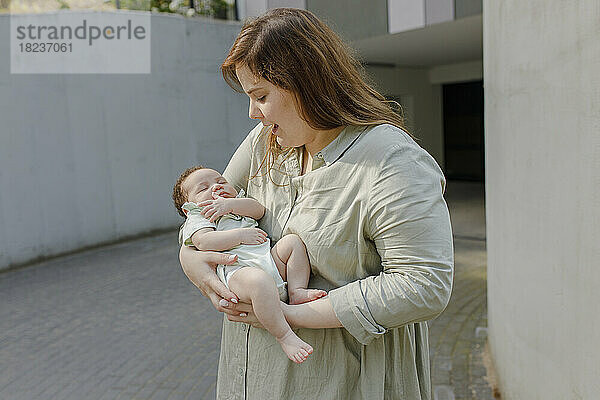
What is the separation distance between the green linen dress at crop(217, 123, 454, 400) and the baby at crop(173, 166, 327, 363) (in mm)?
45

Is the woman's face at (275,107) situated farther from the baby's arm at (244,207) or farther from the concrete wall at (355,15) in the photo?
the concrete wall at (355,15)

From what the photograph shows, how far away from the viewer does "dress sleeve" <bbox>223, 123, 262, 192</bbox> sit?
6.72 ft

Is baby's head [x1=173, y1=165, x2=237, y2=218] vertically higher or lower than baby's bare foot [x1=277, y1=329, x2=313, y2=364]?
higher

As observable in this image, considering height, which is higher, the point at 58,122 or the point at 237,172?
the point at 58,122

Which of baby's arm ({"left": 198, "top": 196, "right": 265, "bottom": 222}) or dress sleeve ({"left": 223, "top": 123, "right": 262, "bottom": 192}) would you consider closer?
baby's arm ({"left": 198, "top": 196, "right": 265, "bottom": 222})

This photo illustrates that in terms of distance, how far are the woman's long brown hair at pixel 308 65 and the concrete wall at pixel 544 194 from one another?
103 centimetres

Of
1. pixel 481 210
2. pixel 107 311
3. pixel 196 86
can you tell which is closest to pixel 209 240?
pixel 107 311

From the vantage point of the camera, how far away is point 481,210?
12383 mm

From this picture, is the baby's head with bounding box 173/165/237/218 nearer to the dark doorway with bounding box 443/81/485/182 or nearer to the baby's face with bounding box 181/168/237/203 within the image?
the baby's face with bounding box 181/168/237/203

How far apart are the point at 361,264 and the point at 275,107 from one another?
0.46 m

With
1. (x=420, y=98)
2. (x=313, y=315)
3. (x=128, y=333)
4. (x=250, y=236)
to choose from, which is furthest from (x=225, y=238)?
(x=420, y=98)

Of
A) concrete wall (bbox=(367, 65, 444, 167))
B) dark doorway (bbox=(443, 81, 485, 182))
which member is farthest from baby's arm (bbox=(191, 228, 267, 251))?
dark doorway (bbox=(443, 81, 485, 182))

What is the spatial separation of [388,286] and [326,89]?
51 cm

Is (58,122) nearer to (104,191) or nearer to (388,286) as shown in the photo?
(104,191)
